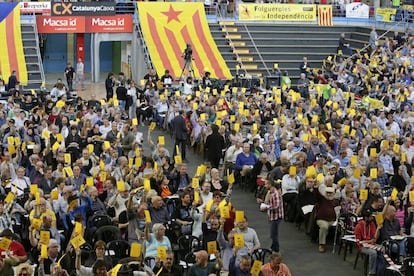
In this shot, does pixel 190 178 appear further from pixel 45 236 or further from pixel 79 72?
pixel 79 72

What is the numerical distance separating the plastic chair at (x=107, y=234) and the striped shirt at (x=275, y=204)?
2464 mm

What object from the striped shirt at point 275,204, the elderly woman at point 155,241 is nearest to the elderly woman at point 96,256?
the elderly woman at point 155,241

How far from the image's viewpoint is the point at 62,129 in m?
18.3

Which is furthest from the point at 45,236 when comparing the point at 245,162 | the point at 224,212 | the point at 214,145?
the point at 214,145

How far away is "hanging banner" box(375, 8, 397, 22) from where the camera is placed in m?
35.2

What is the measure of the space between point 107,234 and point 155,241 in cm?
116

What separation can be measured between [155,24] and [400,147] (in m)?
17.8

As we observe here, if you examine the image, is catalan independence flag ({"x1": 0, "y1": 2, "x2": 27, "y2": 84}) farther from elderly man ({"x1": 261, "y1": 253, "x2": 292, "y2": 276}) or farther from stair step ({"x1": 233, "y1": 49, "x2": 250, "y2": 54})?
elderly man ({"x1": 261, "y1": 253, "x2": 292, "y2": 276})

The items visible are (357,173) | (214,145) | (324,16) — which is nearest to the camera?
(357,173)

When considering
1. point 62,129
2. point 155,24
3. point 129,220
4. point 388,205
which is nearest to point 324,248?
point 388,205

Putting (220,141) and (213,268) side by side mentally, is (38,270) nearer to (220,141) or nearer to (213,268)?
(213,268)

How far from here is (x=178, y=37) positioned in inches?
1305

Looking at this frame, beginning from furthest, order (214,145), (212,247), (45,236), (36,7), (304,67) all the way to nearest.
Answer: (36,7) < (304,67) < (214,145) < (212,247) < (45,236)

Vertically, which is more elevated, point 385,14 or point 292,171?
point 385,14
